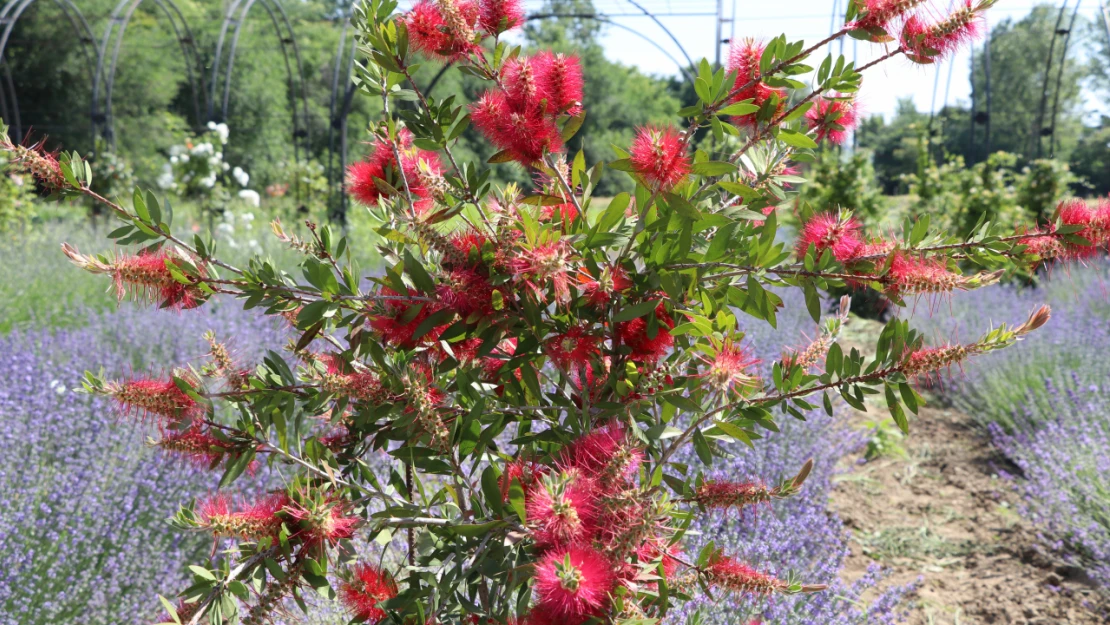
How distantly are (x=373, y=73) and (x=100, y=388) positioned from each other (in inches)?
23.9

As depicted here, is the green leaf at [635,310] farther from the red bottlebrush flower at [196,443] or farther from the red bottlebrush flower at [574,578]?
the red bottlebrush flower at [196,443]

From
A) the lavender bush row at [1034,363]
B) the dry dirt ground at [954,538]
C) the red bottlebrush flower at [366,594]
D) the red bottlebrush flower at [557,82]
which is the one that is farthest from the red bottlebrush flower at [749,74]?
the lavender bush row at [1034,363]

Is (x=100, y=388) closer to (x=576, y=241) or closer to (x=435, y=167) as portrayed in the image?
(x=435, y=167)

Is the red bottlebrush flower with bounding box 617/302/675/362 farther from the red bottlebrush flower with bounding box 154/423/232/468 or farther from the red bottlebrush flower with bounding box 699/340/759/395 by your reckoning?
the red bottlebrush flower with bounding box 154/423/232/468

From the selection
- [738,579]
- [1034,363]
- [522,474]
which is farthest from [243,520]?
[1034,363]

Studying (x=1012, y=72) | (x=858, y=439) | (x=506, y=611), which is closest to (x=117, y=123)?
(x=858, y=439)

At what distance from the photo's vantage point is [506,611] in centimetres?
127

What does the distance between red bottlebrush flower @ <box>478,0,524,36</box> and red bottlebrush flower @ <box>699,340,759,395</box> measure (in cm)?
53

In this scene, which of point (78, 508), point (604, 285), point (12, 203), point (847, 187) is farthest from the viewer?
point (12, 203)

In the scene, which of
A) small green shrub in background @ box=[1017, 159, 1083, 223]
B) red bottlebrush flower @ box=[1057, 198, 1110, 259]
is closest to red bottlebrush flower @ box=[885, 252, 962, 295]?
red bottlebrush flower @ box=[1057, 198, 1110, 259]

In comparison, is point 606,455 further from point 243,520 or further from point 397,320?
point 243,520

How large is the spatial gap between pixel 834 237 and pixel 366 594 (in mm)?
907

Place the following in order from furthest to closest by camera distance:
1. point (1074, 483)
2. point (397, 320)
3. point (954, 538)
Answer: point (954, 538)
point (1074, 483)
point (397, 320)

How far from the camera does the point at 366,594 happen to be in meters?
1.33
